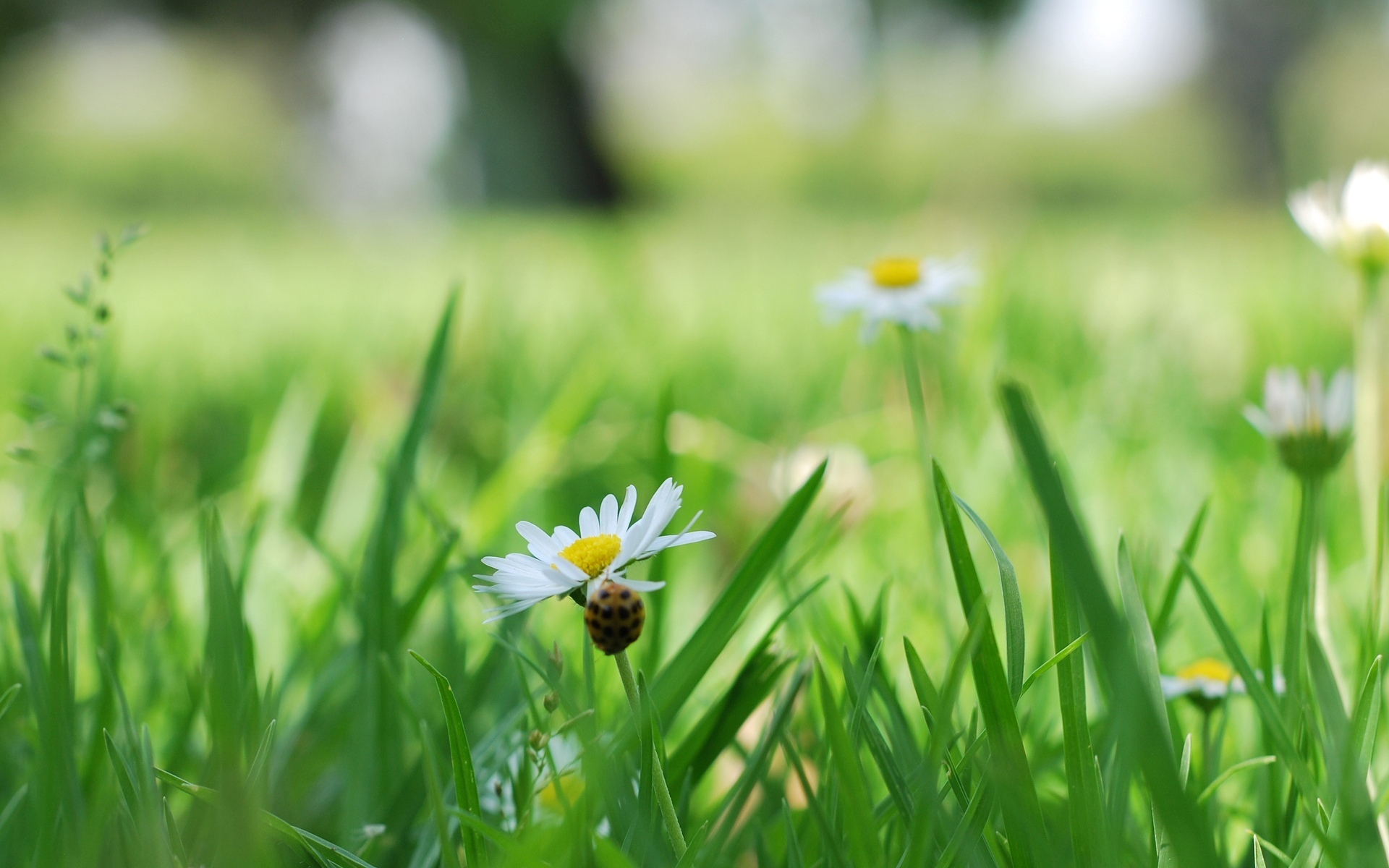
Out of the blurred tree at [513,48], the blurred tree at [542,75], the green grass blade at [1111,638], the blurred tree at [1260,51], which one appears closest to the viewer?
the green grass blade at [1111,638]

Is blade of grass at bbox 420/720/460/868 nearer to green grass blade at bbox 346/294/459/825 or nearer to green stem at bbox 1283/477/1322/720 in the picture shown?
green grass blade at bbox 346/294/459/825

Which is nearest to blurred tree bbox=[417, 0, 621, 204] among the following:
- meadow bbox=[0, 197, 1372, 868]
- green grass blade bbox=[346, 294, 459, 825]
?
meadow bbox=[0, 197, 1372, 868]

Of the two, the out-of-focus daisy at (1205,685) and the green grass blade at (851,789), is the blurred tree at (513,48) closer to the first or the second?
the out-of-focus daisy at (1205,685)

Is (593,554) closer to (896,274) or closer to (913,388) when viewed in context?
(913,388)

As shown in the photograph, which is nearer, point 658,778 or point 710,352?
point 658,778

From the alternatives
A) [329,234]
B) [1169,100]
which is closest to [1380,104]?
[1169,100]

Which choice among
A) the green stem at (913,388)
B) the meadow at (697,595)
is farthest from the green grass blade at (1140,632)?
the green stem at (913,388)

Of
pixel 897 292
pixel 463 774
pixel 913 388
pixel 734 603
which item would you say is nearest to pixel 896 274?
pixel 897 292
